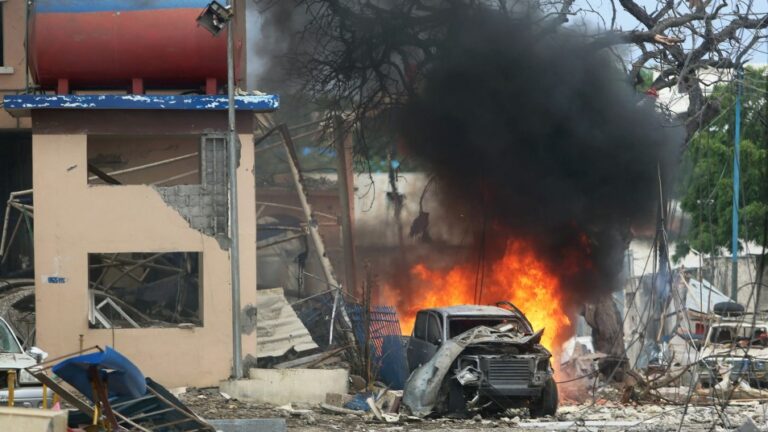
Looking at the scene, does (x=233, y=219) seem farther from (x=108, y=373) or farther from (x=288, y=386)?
(x=108, y=373)

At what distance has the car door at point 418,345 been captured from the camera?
1694 centimetres

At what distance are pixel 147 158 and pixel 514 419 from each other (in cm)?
873

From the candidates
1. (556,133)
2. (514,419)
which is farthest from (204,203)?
(556,133)

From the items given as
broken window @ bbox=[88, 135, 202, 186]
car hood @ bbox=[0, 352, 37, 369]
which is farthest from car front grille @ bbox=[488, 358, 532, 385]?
broken window @ bbox=[88, 135, 202, 186]

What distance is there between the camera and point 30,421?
895 centimetres

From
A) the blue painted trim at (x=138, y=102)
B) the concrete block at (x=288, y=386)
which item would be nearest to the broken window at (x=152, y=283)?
the concrete block at (x=288, y=386)

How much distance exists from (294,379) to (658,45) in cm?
1069

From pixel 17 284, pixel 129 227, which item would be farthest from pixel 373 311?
pixel 17 284

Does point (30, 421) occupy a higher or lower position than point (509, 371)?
higher

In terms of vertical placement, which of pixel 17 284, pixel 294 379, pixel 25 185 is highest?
pixel 25 185

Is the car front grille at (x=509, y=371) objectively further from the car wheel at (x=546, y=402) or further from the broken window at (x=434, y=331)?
the broken window at (x=434, y=331)

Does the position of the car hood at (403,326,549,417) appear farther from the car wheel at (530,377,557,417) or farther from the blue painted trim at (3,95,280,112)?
the blue painted trim at (3,95,280,112)

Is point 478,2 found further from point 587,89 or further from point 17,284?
point 17,284

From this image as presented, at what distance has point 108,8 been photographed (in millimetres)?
16812
